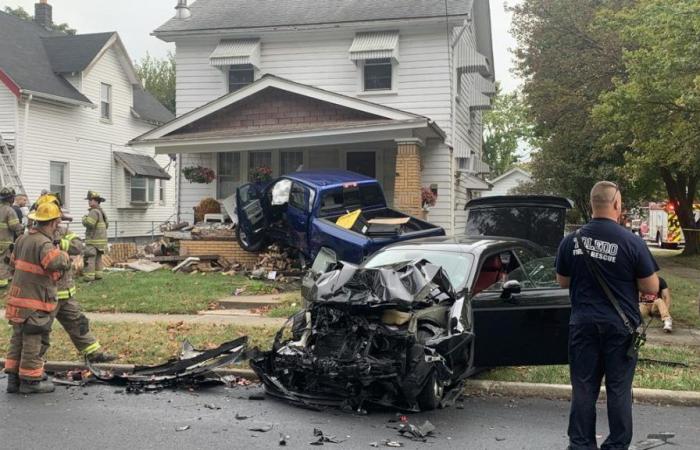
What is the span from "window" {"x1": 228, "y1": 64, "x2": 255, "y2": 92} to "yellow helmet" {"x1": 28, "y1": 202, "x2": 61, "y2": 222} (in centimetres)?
1273

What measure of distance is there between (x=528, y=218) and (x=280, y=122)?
7.36 m

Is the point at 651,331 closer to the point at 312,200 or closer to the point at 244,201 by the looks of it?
the point at 312,200

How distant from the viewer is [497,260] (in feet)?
22.8

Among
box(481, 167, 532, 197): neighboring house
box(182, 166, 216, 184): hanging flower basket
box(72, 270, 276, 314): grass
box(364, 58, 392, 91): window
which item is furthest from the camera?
box(481, 167, 532, 197): neighboring house

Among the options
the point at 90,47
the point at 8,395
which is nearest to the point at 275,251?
the point at 8,395

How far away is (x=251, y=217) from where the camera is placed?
43.4 ft

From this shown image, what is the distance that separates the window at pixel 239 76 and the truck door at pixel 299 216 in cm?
686

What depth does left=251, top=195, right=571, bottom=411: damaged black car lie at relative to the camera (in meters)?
5.38

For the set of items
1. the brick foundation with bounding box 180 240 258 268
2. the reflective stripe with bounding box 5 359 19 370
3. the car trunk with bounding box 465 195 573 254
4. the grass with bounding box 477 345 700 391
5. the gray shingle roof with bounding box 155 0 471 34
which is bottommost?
the grass with bounding box 477 345 700 391

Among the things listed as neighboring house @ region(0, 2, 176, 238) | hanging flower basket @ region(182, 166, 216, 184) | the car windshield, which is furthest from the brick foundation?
neighboring house @ region(0, 2, 176, 238)

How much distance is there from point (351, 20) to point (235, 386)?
12.9 metres

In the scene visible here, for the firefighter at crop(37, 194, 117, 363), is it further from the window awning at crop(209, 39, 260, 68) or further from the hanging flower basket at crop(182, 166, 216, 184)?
the window awning at crop(209, 39, 260, 68)

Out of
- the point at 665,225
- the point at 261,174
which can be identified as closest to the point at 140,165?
the point at 261,174

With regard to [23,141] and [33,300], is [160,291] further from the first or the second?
[23,141]
